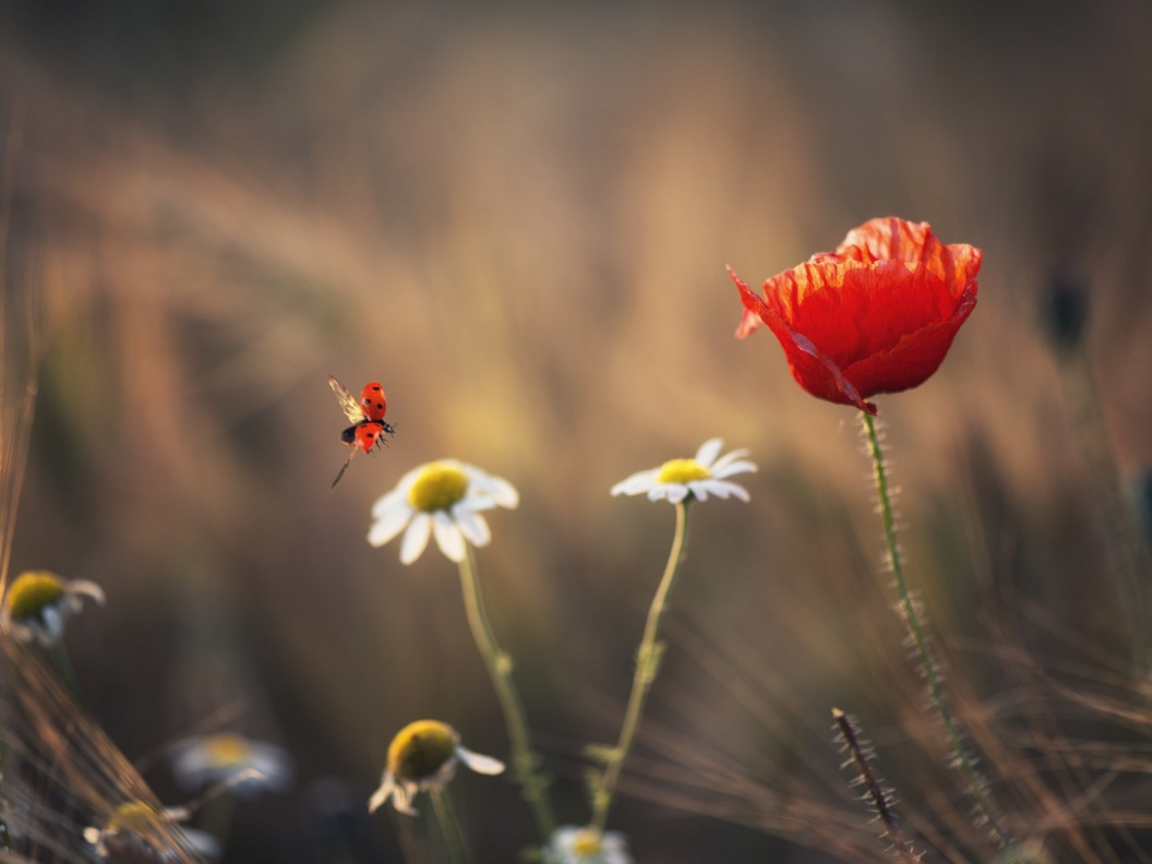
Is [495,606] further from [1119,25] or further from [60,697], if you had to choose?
[1119,25]

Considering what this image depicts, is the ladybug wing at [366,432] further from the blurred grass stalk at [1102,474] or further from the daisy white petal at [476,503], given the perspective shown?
the blurred grass stalk at [1102,474]

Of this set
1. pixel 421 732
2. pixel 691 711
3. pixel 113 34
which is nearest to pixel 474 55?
pixel 113 34

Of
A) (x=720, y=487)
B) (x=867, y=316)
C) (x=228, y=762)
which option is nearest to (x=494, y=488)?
(x=720, y=487)

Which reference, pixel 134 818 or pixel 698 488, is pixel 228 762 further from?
pixel 698 488

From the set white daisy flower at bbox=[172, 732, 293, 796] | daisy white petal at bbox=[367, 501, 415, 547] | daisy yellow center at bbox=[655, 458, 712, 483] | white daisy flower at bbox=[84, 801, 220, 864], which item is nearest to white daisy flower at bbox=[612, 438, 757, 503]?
daisy yellow center at bbox=[655, 458, 712, 483]

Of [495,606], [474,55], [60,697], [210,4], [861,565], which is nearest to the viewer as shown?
[60,697]

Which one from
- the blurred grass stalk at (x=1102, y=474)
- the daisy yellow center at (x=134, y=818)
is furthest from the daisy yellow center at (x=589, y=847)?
the blurred grass stalk at (x=1102, y=474)
